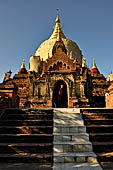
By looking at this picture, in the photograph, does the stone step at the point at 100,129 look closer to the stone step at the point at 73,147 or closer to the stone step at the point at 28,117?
the stone step at the point at 73,147

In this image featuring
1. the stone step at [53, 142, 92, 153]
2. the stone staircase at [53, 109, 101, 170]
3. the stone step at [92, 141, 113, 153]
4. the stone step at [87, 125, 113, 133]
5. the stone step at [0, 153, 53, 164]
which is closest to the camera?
the stone staircase at [53, 109, 101, 170]

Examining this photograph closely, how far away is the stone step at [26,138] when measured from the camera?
5.56 m

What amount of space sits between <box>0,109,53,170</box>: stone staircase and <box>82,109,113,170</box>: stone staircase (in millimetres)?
1579

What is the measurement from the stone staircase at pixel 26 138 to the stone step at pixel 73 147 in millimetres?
261

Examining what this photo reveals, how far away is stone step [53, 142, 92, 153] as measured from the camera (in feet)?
16.4

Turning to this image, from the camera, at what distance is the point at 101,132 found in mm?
6000

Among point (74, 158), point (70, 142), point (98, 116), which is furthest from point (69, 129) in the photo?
point (98, 116)

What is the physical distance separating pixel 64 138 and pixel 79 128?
83 cm

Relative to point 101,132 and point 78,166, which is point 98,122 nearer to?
point 101,132

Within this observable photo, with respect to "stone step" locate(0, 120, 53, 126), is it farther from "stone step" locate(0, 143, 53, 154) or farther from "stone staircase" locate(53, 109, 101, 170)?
"stone step" locate(0, 143, 53, 154)

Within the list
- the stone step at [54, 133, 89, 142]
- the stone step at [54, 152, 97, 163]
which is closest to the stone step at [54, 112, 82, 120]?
the stone step at [54, 133, 89, 142]

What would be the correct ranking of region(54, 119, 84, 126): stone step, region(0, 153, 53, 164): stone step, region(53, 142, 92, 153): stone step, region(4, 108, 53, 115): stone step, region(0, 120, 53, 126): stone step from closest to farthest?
1. region(0, 153, 53, 164): stone step
2. region(53, 142, 92, 153): stone step
3. region(54, 119, 84, 126): stone step
4. region(0, 120, 53, 126): stone step
5. region(4, 108, 53, 115): stone step

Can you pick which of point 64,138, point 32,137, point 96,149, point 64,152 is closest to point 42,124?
point 32,137

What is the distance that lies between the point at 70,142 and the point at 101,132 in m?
1.51
